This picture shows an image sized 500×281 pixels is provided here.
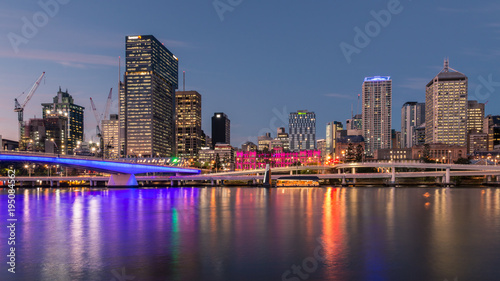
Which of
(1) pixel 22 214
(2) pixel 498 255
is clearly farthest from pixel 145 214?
(2) pixel 498 255

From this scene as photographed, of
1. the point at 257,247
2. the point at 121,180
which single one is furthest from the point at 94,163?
the point at 257,247

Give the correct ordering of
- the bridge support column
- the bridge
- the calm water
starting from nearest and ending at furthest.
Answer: the calm water → the bridge → the bridge support column

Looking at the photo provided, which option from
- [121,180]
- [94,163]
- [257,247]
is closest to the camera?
[257,247]

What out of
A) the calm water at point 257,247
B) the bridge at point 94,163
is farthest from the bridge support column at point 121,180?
the calm water at point 257,247

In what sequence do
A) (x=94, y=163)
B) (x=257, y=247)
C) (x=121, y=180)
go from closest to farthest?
(x=257, y=247)
(x=94, y=163)
(x=121, y=180)

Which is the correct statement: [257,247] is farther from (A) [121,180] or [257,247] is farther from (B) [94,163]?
(A) [121,180]

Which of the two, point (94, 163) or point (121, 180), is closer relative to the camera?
point (94, 163)

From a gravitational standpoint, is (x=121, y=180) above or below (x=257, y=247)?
below

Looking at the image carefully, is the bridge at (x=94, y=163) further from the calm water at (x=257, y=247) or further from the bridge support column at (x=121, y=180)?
the calm water at (x=257, y=247)

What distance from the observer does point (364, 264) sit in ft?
89.9

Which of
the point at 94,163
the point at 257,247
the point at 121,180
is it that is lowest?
the point at 121,180

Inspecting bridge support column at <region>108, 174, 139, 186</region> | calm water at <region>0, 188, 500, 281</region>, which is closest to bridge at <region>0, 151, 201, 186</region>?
bridge support column at <region>108, 174, 139, 186</region>

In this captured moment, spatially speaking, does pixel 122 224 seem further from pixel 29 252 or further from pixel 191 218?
pixel 29 252

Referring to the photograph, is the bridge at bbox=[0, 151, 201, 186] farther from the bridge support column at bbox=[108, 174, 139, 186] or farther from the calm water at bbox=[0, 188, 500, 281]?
the calm water at bbox=[0, 188, 500, 281]
